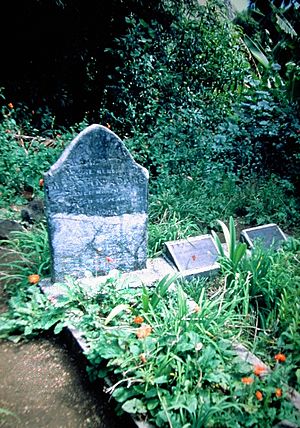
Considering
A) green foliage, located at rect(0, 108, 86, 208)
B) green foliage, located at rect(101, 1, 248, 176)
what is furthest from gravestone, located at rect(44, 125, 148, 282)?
green foliage, located at rect(101, 1, 248, 176)

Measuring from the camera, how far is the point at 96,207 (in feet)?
9.87

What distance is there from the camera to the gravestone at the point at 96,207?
2.81 meters

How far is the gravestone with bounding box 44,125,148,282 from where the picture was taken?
2.81 metres

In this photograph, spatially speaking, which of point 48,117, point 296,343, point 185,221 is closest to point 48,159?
point 48,117

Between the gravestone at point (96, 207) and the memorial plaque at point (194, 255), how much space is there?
0.27 m

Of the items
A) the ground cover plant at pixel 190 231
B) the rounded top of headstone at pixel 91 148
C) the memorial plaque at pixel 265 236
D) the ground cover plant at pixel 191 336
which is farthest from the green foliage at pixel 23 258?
the memorial plaque at pixel 265 236

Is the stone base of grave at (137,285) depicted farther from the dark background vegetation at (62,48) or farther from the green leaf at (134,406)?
the dark background vegetation at (62,48)

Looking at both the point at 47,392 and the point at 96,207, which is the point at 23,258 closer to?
the point at 96,207

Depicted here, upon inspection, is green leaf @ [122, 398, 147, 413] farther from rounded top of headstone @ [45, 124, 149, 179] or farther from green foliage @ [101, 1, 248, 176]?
green foliage @ [101, 1, 248, 176]

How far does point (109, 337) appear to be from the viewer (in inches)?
89.0

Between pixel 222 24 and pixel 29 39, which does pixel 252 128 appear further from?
pixel 29 39

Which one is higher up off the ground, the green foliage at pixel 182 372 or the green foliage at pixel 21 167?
the green foliage at pixel 21 167

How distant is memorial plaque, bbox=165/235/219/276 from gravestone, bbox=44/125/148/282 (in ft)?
0.89

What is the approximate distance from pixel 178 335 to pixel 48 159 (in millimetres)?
3433
